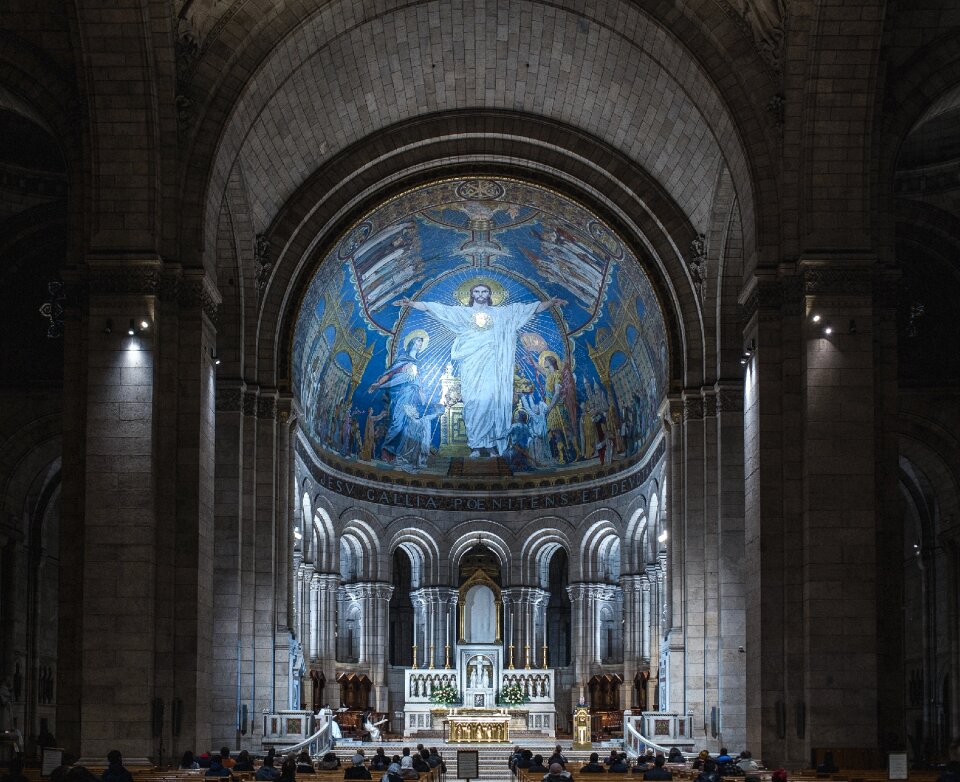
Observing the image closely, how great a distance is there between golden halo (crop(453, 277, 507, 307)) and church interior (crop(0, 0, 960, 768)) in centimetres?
22

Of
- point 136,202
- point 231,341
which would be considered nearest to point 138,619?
point 136,202

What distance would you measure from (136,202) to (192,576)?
259 inches

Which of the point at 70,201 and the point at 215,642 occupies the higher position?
the point at 70,201

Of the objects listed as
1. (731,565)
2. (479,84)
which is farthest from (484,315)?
(731,565)

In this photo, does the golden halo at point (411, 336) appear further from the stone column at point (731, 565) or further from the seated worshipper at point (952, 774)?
the seated worshipper at point (952, 774)

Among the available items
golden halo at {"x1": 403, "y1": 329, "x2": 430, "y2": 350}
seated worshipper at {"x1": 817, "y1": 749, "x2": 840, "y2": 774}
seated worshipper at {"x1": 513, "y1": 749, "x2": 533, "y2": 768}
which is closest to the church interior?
golden halo at {"x1": 403, "y1": 329, "x2": 430, "y2": 350}

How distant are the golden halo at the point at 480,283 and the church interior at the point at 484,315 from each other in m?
0.22

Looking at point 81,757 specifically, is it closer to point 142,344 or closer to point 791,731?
point 142,344

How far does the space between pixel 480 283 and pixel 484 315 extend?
1.31 meters

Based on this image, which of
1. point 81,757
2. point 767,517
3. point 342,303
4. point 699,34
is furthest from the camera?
point 342,303

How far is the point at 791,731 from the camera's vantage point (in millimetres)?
25000

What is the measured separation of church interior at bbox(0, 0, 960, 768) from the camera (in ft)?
83.2

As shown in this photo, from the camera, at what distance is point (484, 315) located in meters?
50.0

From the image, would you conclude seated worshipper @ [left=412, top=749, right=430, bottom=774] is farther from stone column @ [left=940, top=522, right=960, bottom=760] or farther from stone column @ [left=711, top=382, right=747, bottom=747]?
stone column @ [left=940, top=522, right=960, bottom=760]
